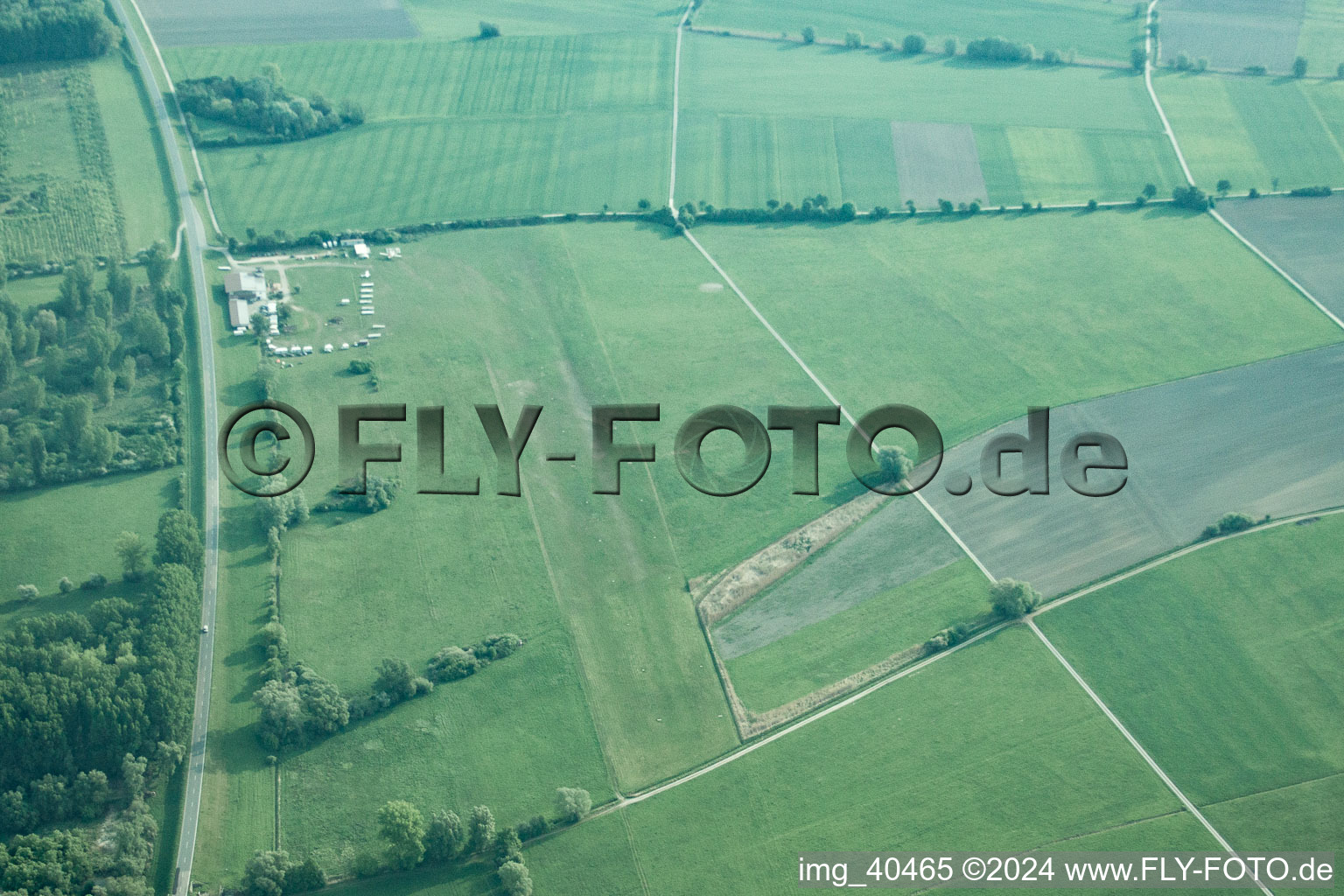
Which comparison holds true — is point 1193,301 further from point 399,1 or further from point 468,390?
point 399,1

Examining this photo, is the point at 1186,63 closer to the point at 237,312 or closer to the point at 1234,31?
the point at 1234,31

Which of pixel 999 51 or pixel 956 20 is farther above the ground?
pixel 956 20

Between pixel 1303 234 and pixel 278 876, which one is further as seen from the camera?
pixel 1303 234

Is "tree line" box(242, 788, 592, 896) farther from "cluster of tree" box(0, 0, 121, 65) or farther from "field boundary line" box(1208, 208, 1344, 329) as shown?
"cluster of tree" box(0, 0, 121, 65)

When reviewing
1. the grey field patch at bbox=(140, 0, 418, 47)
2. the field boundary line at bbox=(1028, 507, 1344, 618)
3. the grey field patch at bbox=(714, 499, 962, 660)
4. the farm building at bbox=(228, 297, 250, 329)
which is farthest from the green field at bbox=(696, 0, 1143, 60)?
the grey field patch at bbox=(714, 499, 962, 660)

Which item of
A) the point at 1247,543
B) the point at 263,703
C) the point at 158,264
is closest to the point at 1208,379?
the point at 1247,543

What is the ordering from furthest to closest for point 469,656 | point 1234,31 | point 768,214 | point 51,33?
Result: 1. point 1234,31
2. point 51,33
3. point 768,214
4. point 469,656

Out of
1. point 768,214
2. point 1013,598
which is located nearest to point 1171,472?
point 1013,598
